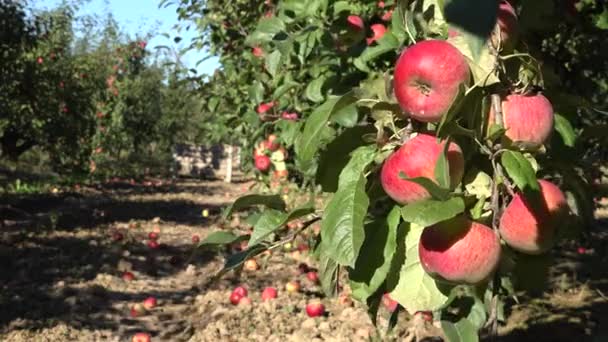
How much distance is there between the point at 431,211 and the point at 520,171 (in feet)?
0.44

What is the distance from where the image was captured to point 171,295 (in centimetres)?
480

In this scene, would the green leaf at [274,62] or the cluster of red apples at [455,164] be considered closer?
the cluster of red apples at [455,164]

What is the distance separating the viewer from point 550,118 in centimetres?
87

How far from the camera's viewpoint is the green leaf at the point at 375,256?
2.93 ft

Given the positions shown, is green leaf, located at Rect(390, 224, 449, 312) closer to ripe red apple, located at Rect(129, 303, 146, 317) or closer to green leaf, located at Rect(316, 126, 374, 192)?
green leaf, located at Rect(316, 126, 374, 192)

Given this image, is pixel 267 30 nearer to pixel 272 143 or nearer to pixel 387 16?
pixel 387 16

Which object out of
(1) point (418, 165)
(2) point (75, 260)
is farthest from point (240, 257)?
(2) point (75, 260)

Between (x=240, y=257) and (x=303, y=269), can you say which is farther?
(x=303, y=269)

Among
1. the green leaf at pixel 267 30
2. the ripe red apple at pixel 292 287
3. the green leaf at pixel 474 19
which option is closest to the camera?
the green leaf at pixel 474 19

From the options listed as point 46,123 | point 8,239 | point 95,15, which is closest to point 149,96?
point 95,15

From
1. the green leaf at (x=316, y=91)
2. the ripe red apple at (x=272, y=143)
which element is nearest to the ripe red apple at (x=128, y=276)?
the ripe red apple at (x=272, y=143)

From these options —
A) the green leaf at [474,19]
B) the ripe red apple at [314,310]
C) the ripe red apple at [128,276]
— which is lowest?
the ripe red apple at [128,276]

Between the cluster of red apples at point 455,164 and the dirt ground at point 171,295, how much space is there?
207 centimetres

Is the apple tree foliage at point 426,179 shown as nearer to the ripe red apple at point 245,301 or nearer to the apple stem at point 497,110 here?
the apple stem at point 497,110
